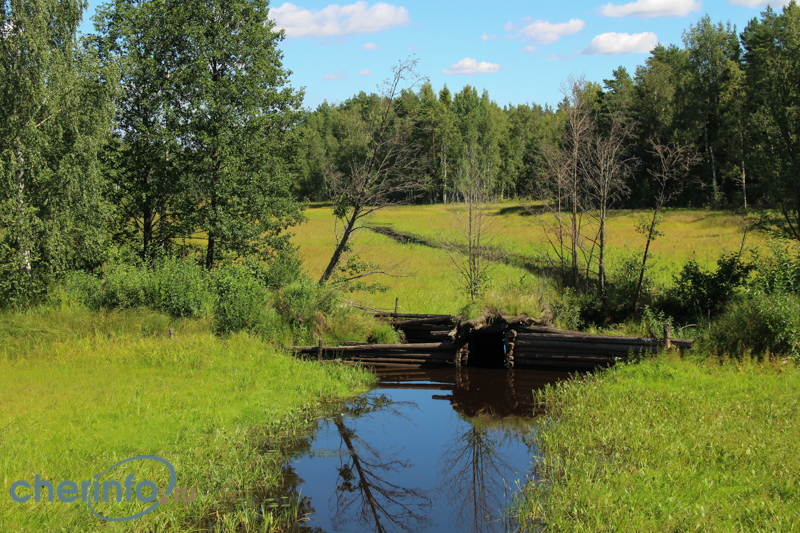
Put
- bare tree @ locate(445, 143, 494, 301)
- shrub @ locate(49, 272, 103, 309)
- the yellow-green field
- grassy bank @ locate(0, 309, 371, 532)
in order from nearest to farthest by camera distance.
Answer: grassy bank @ locate(0, 309, 371, 532)
shrub @ locate(49, 272, 103, 309)
bare tree @ locate(445, 143, 494, 301)
the yellow-green field

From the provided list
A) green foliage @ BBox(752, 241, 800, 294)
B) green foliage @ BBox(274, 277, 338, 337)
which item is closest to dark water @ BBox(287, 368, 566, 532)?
green foliage @ BBox(274, 277, 338, 337)

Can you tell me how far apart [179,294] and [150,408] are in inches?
248

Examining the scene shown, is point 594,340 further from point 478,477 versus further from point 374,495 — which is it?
point 374,495

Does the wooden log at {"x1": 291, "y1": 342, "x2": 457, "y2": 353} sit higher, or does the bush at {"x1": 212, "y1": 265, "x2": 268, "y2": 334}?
the bush at {"x1": 212, "y1": 265, "x2": 268, "y2": 334}

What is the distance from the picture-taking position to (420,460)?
972 centimetres

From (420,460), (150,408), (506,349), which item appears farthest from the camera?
(506,349)

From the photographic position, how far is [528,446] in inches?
395

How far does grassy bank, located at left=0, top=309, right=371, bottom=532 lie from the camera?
700 cm

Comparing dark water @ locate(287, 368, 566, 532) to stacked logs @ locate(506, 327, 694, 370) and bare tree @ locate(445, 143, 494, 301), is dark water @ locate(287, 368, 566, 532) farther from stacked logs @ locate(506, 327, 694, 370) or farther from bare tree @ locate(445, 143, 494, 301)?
bare tree @ locate(445, 143, 494, 301)

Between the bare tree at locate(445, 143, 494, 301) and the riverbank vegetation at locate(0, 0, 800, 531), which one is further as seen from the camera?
the bare tree at locate(445, 143, 494, 301)

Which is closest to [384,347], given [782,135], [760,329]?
[760,329]

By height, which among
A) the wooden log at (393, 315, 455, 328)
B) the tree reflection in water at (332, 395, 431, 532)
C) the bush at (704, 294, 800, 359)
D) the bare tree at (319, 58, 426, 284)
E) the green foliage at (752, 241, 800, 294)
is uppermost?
the bare tree at (319, 58, 426, 284)

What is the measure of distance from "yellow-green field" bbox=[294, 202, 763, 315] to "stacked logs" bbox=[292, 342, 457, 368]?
2.31 metres

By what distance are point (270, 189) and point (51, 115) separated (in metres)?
7.17
